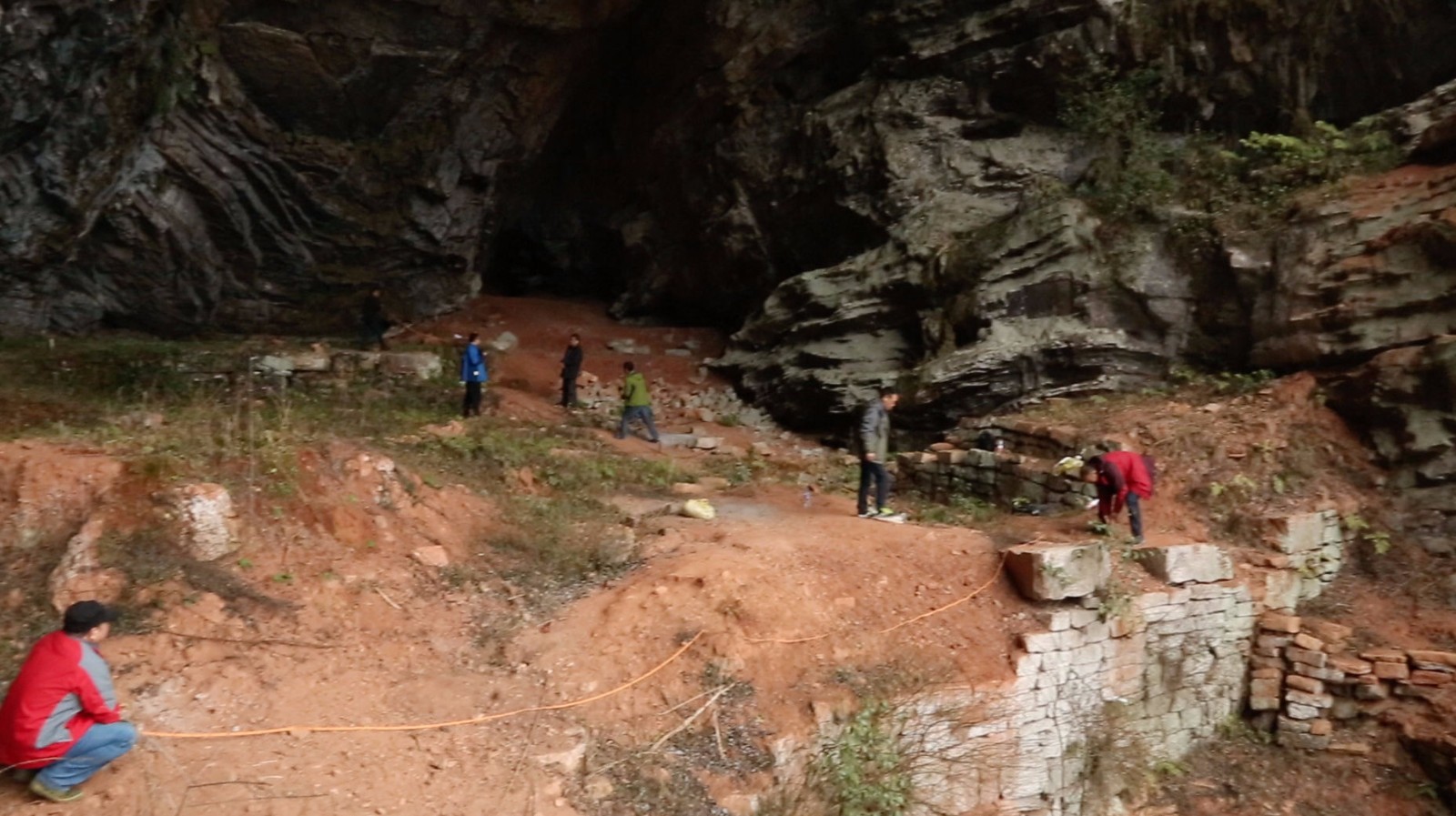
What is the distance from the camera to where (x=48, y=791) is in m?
4.28

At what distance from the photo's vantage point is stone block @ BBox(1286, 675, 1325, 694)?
7.95 m

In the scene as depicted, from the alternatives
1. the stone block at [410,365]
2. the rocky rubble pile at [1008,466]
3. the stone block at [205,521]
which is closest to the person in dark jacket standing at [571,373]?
the stone block at [410,365]

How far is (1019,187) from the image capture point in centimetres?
1459

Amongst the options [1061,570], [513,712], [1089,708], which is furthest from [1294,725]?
[513,712]

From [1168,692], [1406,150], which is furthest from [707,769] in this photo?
[1406,150]

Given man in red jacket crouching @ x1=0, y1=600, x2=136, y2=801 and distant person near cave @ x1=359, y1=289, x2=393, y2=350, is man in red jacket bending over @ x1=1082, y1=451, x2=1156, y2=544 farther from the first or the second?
distant person near cave @ x1=359, y1=289, x2=393, y2=350

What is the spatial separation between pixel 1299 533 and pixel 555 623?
725cm

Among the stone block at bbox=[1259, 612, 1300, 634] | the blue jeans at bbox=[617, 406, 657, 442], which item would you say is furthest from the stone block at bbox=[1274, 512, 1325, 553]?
the blue jeans at bbox=[617, 406, 657, 442]

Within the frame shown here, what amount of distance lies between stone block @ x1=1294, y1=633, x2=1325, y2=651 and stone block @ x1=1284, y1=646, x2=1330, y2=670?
3cm

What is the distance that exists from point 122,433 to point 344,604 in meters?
2.97

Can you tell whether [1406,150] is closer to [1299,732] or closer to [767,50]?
[1299,732]

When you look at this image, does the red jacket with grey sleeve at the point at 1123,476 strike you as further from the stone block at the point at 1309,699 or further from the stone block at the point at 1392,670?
the stone block at the point at 1392,670

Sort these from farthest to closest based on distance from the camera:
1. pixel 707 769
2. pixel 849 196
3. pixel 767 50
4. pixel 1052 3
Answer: pixel 767 50 < pixel 849 196 < pixel 1052 3 < pixel 707 769

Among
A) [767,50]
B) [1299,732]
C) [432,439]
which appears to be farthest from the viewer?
[767,50]
